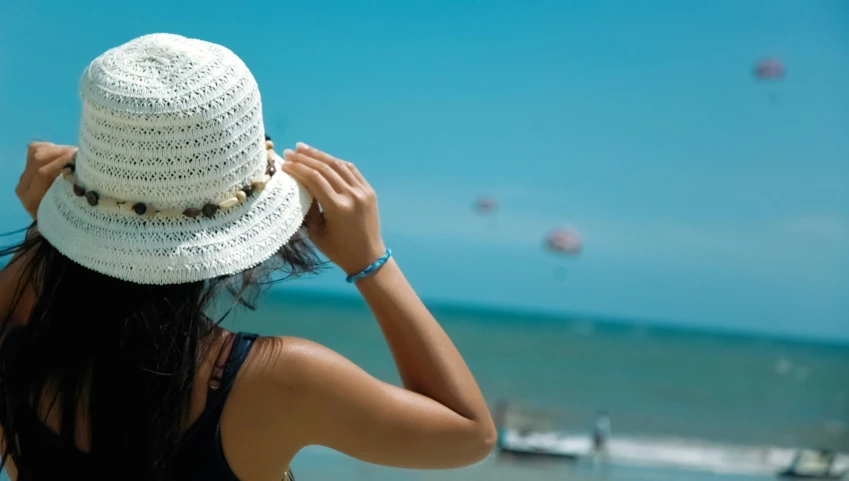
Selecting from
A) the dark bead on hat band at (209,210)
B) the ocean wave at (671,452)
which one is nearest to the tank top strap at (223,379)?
the dark bead on hat band at (209,210)

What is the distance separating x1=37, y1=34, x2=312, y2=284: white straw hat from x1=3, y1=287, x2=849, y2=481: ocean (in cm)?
20

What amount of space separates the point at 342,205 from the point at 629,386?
870 inches

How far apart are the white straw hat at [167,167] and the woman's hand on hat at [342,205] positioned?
0.25 feet

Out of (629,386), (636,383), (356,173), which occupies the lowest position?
(356,173)

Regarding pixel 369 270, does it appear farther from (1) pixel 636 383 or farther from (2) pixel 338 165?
(1) pixel 636 383

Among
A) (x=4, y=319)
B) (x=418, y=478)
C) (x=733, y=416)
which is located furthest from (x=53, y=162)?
(x=733, y=416)

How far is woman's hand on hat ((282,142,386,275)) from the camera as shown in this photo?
105 centimetres

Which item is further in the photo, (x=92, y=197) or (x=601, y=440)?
(x=601, y=440)

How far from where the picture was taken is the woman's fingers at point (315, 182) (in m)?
1.05

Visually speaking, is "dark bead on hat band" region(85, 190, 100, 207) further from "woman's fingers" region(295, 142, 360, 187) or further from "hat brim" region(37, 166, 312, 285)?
"woman's fingers" region(295, 142, 360, 187)

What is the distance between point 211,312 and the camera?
102 centimetres

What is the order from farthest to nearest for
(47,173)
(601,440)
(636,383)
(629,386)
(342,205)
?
(636,383) → (629,386) → (601,440) → (47,173) → (342,205)

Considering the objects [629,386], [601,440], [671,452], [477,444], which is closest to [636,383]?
[629,386]

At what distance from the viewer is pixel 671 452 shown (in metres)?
12.9
